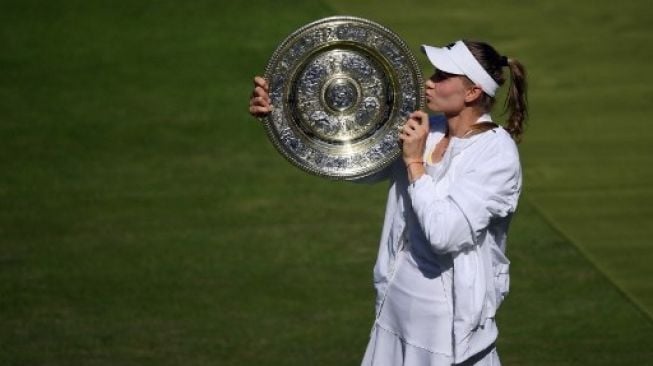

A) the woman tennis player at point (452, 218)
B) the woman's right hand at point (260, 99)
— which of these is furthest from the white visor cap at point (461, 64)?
the woman's right hand at point (260, 99)

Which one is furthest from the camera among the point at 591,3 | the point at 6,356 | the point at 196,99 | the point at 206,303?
the point at 591,3

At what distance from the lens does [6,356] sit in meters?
7.24

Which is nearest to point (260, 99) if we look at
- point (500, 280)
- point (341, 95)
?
point (341, 95)

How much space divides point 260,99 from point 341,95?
0.31m

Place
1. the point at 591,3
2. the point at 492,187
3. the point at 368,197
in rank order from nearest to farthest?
the point at 492,187
the point at 368,197
the point at 591,3

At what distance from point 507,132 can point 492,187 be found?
268 mm

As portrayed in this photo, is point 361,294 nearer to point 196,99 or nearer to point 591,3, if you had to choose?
point 196,99

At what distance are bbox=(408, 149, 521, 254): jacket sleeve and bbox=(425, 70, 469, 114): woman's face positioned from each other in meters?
0.25

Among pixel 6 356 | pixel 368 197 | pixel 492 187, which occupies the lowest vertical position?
pixel 6 356

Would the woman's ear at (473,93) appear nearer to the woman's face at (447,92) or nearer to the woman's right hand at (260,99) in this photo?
the woman's face at (447,92)

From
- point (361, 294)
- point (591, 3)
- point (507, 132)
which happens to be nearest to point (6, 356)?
point (361, 294)

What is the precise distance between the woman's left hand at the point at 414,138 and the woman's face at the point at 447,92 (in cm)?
8

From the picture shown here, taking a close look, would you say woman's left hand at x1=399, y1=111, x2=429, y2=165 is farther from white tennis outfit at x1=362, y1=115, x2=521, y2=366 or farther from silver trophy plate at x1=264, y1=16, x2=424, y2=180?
silver trophy plate at x1=264, y1=16, x2=424, y2=180

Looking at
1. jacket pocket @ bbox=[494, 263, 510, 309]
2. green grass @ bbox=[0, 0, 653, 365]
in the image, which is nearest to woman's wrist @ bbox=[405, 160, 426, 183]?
jacket pocket @ bbox=[494, 263, 510, 309]
